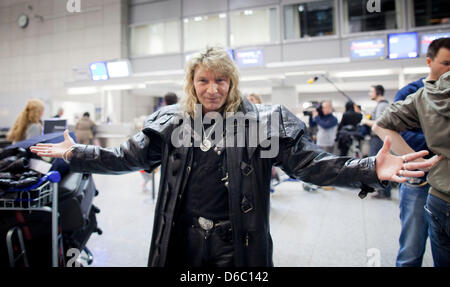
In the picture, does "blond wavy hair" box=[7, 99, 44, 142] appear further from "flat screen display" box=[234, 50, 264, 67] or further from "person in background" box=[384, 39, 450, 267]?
"flat screen display" box=[234, 50, 264, 67]

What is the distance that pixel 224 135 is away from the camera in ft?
3.48

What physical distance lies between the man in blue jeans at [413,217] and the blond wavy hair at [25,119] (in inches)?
105

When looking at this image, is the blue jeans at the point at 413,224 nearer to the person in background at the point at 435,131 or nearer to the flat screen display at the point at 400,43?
the person in background at the point at 435,131

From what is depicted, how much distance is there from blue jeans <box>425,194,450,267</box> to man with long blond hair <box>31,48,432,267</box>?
0.53 meters

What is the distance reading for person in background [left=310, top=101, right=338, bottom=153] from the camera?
138cm

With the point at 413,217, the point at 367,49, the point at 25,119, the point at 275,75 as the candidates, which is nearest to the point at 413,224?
the point at 413,217

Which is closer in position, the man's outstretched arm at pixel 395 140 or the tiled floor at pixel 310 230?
the man's outstretched arm at pixel 395 140

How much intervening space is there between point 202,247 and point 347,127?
3.37 feet

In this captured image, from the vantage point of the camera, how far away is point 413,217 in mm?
1501

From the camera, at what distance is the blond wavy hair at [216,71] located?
105 centimetres

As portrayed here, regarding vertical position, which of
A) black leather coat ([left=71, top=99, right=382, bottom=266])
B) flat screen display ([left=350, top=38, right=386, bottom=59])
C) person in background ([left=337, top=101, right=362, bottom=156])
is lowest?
black leather coat ([left=71, top=99, right=382, bottom=266])

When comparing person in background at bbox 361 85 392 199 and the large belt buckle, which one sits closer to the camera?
the large belt buckle

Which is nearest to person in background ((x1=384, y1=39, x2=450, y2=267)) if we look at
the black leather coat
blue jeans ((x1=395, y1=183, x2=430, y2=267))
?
blue jeans ((x1=395, y1=183, x2=430, y2=267))

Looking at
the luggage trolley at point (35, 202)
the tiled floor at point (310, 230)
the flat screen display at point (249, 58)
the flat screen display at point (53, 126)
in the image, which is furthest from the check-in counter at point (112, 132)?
the luggage trolley at point (35, 202)
